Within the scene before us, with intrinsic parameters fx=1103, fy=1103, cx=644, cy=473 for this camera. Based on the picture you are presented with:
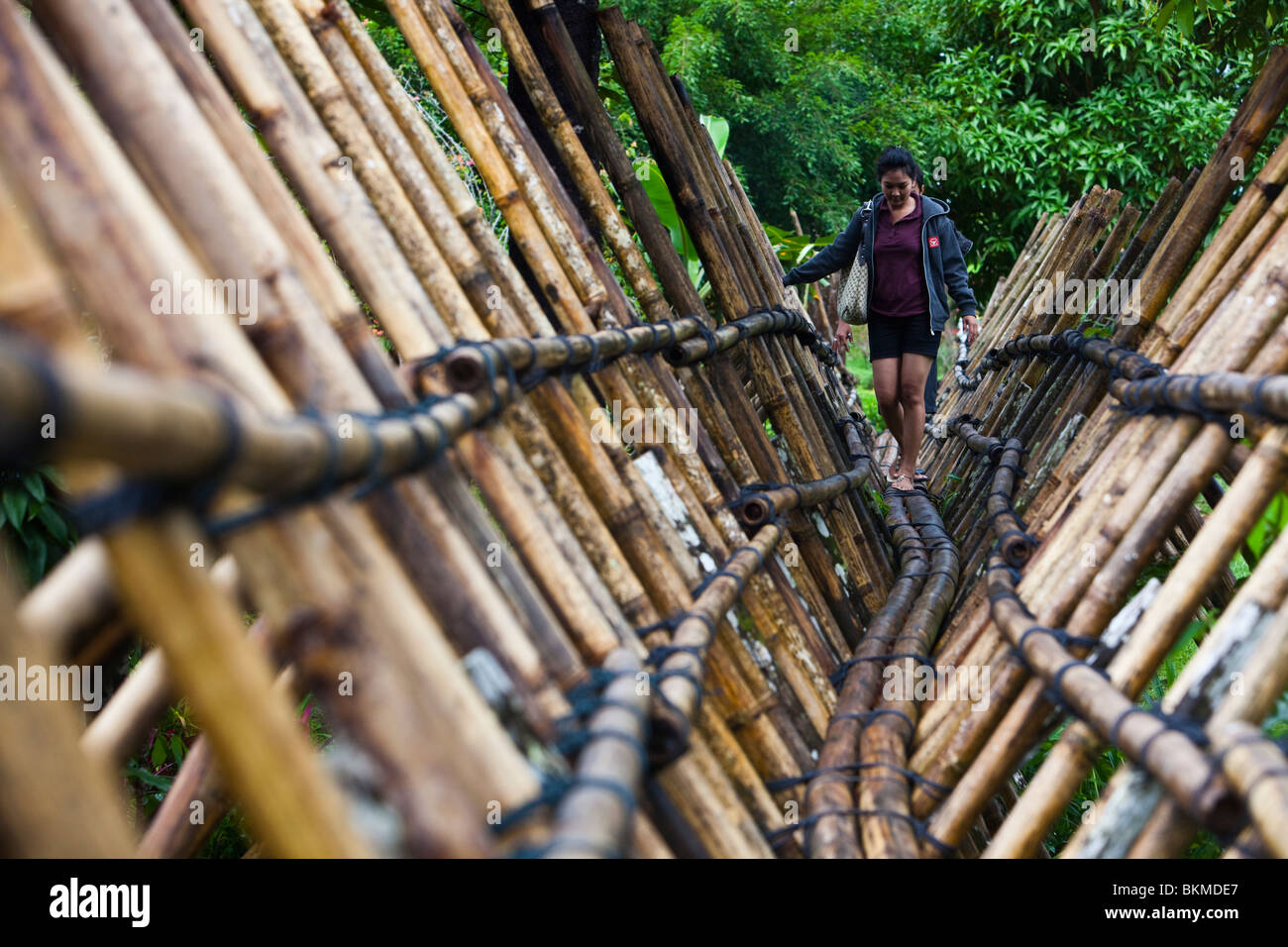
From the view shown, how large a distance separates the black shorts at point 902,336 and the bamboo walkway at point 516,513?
2.98ft

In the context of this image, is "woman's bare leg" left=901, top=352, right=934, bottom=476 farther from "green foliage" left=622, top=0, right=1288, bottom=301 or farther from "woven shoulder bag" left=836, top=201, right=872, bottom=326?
"green foliage" left=622, top=0, right=1288, bottom=301

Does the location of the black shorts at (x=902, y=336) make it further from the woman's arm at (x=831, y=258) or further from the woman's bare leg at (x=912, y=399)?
the woman's arm at (x=831, y=258)

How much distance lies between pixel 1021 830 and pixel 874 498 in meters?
2.36

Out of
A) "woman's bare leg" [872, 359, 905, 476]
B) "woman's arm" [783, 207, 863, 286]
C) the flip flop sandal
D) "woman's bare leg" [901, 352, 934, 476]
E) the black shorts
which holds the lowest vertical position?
the flip flop sandal

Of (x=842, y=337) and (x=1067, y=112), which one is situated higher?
(x=1067, y=112)

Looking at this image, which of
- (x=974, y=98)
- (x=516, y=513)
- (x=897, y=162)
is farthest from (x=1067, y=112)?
(x=516, y=513)

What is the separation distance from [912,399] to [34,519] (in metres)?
2.92

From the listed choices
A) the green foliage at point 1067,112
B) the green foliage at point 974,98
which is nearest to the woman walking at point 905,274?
the green foliage at point 974,98

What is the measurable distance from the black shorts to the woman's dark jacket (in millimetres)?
69

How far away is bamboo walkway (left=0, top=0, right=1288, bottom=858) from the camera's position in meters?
0.89

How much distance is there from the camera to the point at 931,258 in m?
3.90

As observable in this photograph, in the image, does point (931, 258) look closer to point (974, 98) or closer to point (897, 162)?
point (897, 162)

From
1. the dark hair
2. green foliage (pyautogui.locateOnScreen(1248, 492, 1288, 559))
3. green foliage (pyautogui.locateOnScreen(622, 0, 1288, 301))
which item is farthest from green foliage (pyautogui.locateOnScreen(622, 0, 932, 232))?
green foliage (pyautogui.locateOnScreen(1248, 492, 1288, 559))

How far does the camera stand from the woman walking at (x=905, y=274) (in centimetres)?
388
